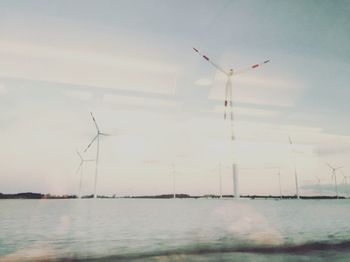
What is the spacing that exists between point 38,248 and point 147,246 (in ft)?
13.2

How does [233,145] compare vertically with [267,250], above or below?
above

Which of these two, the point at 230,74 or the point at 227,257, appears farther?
the point at 230,74

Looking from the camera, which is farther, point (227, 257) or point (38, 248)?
point (38, 248)

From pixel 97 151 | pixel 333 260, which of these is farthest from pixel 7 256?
pixel 97 151

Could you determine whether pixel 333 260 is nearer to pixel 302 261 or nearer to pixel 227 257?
pixel 302 261

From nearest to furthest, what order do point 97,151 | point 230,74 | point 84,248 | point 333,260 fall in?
point 333,260 → point 84,248 → point 230,74 → point 97,151

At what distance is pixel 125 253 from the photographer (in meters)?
10.2

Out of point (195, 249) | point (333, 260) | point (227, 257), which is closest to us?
point (333, 260)

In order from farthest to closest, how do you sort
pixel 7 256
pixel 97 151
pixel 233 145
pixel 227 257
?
pixel 97 151 < pixel 233 145 < pixel 7 256 < pixel 227 257

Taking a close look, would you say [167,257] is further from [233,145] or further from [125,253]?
[233,145]

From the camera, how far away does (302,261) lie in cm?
830

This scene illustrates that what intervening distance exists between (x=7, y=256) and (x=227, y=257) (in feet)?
22.4

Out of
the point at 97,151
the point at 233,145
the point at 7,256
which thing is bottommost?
the point at 7,256

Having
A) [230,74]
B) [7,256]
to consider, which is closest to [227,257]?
[7,256]
